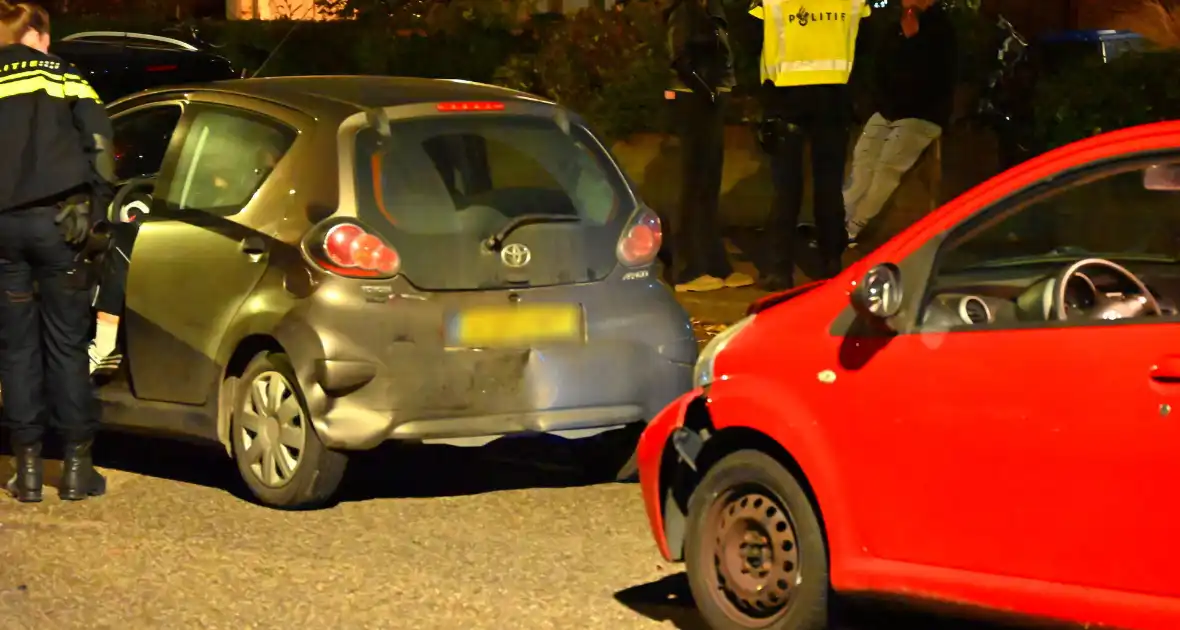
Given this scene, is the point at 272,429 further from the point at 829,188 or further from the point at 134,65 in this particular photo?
the point at 134,65

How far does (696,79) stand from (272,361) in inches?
212

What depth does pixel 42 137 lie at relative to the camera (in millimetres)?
7770

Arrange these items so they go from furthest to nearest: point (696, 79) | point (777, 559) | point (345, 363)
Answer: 1. point (696, 79)
2. point (345, 363)
3. point (777, 559)

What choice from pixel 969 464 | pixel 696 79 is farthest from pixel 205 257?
pixel 696 79

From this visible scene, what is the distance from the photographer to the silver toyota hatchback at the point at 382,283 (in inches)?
296

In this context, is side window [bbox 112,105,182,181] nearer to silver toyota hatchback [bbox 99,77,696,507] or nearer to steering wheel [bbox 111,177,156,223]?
steering wheel [bbox 111,177,156,223]

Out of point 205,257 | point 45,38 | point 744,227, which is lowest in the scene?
point 744,227

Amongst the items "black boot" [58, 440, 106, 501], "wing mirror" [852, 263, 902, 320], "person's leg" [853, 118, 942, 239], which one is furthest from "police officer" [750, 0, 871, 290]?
"wing mirror" [852, 263, 902, 320]

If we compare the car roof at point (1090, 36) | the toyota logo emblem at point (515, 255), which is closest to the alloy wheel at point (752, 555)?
the toyota logo emblem at point (515, 255)

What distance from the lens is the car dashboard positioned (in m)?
5.43

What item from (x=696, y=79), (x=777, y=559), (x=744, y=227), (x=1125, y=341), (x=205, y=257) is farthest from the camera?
(x=744, y=227)

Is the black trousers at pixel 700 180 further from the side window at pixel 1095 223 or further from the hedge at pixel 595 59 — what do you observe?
the side window at pixel 1095 223

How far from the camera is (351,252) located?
7.50 meters

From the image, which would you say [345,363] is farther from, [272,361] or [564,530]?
[564,530]
